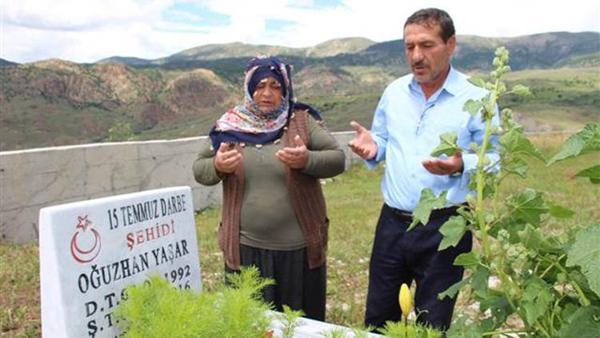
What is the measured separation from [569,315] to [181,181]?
382 inches

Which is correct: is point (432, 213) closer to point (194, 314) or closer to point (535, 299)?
point (535, 299)

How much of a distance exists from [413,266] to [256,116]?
3.15 feet

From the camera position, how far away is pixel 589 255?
1.08 m

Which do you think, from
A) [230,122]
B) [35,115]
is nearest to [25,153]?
[230,122]

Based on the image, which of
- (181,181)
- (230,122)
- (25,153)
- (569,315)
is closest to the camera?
(569,315)

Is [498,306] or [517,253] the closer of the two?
[517,253]

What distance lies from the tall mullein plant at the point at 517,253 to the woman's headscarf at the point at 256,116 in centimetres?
161

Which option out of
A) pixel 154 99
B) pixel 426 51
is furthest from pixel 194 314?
pixel 154 99

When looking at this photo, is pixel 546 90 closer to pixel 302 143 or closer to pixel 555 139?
pixel 555 139

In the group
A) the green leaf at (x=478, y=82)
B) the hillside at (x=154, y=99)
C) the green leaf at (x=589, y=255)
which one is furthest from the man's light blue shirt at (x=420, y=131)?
the hillside at (x=154, y=99)

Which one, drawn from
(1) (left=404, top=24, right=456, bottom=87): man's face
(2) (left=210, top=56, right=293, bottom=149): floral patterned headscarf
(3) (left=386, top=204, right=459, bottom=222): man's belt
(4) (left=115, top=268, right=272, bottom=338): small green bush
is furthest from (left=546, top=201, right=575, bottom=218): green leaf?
(2) (left=210, top=56, right=293, bottom=149): floral patterned headscarf

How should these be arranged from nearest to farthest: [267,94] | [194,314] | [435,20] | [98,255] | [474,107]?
[194,314], [474,107], [98,255], [435,20], [267,94]

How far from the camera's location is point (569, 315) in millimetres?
1238

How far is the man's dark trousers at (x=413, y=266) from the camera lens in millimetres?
2729
